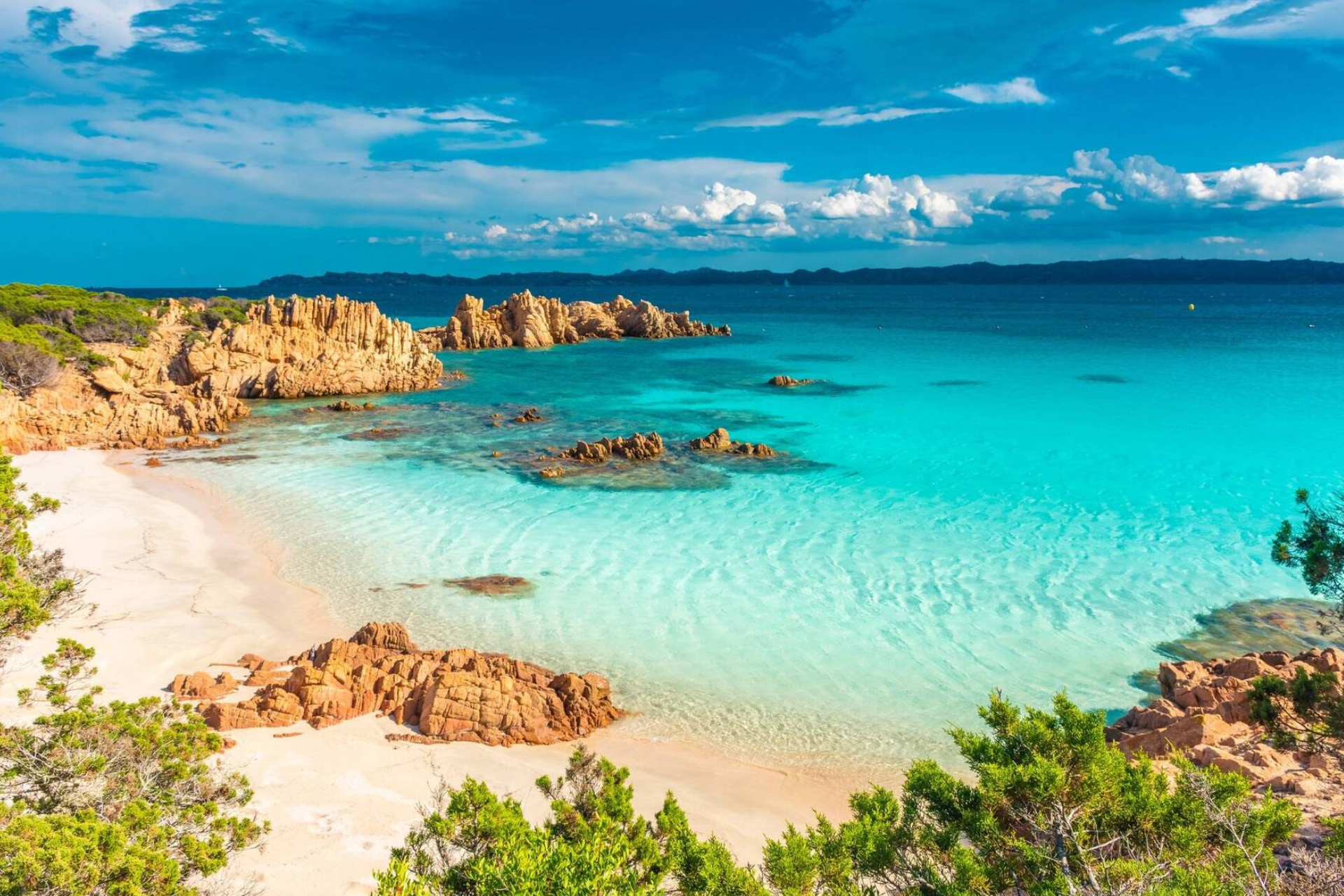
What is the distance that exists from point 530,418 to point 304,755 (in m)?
26.2

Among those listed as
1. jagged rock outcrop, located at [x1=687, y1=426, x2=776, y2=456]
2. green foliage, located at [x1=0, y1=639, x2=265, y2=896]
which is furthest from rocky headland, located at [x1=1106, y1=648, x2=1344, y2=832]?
jagged rock outcrop, located at [x1=687, y1=426, x2=776, y2=456]

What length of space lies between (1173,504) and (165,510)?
27568 millimetres

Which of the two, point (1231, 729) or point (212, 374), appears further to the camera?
point (212, 374)

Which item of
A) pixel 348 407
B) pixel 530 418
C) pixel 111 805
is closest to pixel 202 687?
pixel 111 805

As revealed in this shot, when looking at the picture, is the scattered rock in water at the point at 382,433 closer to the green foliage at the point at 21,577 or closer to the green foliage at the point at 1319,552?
the green foliage at the point at 21,577

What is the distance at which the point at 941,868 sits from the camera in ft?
21.6

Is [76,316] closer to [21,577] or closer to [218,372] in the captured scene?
[218,372]

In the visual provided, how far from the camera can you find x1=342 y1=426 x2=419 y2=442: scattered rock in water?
3111cm

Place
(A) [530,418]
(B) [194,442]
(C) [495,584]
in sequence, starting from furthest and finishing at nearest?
(A) [530,418]
(B) [194,442]
(C) [495,584]

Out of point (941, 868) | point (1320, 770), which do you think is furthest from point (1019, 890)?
point (1320, 770)

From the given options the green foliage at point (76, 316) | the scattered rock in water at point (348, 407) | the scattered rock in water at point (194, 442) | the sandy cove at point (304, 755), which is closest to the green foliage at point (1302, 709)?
the sandy cove at point (304, 755)

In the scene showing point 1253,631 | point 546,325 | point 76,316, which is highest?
point 76,316

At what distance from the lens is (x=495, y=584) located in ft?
52.6

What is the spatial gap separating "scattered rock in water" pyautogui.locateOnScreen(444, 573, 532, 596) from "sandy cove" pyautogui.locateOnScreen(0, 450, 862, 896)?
99.7 inches
